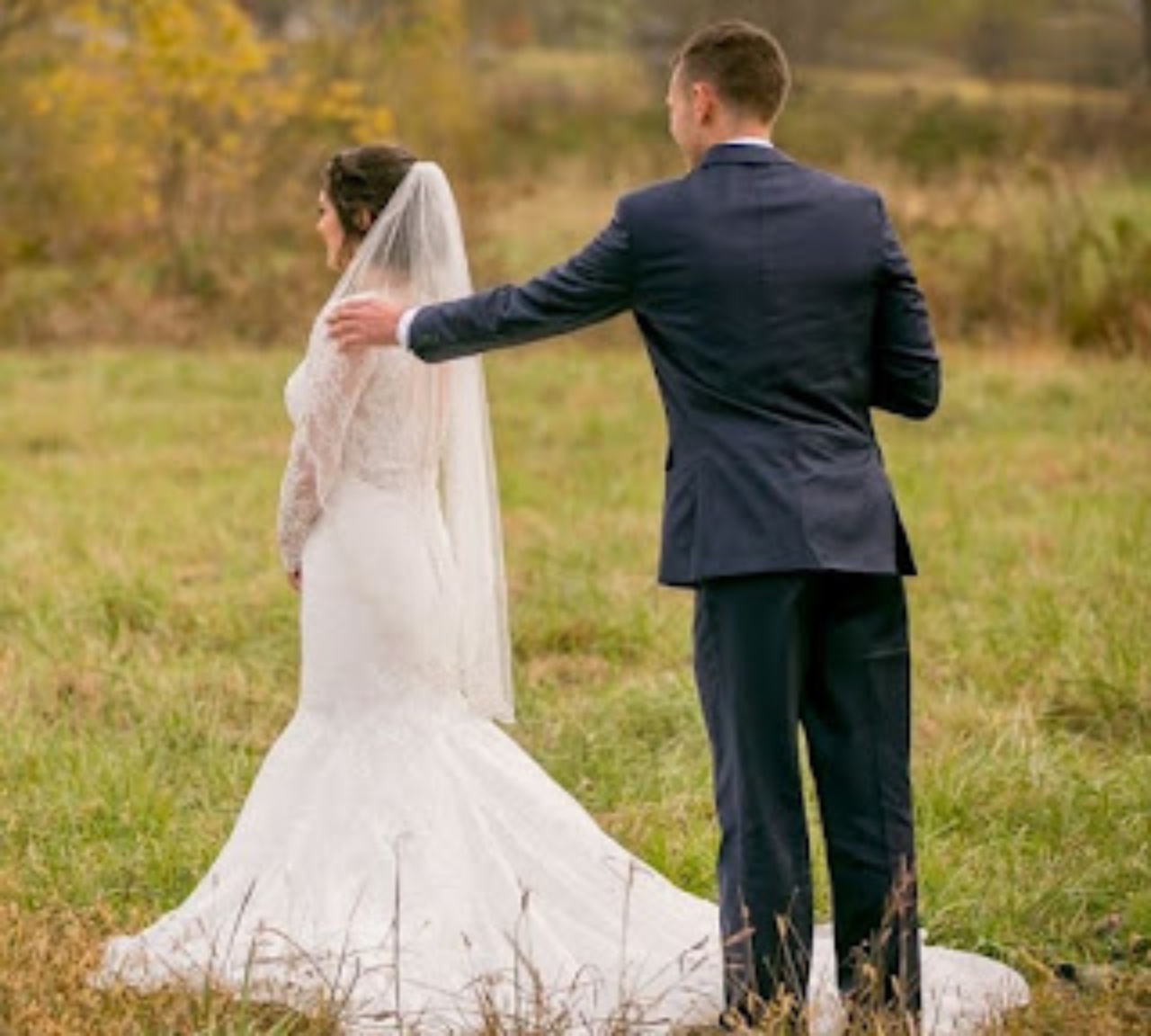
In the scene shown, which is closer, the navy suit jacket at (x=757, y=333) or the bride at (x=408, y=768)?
the navy suit jacket at (x=757, y=333)

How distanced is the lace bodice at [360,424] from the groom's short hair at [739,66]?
3.66ft

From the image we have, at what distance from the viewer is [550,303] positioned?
463 centimetres

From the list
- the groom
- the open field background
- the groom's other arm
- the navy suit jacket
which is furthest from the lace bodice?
the groom's other arm

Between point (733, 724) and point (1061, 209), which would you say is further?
point (1061, 209)

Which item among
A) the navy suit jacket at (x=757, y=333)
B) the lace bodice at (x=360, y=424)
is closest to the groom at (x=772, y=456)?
the navy suit jacket at (x=757, y=333)

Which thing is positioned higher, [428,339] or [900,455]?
[428,339]

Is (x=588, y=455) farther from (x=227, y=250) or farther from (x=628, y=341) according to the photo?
(x=227, y=250)

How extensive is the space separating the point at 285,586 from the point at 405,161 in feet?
14.7

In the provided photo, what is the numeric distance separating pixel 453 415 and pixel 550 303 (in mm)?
947

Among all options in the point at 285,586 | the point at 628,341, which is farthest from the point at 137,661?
the point at 628,341

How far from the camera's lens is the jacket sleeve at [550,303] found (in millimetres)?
4598

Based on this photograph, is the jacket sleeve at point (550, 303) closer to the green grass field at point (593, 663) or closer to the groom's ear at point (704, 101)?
the groom's ear at point (704, 101)

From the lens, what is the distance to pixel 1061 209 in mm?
18125

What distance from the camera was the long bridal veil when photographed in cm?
537
